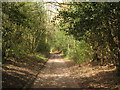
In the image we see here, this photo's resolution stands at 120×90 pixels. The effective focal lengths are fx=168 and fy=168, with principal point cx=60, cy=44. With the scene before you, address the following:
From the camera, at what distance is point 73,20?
31.0 feet

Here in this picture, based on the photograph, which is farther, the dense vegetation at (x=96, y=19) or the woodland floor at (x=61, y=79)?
the woodland floor at (x=61, y=79)

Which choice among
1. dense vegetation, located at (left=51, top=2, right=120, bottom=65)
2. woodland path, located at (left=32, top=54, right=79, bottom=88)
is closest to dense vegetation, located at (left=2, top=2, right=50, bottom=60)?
dense vegetation, located at (left=51, top=2, right=120, bottom=65)

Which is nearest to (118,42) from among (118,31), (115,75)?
(118,31)

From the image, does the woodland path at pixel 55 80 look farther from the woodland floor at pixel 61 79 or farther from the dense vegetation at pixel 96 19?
the dense vegetation at pixel 96 19

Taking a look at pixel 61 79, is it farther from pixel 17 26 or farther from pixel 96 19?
pixel 17 26

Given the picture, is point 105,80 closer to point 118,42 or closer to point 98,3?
point 118,42

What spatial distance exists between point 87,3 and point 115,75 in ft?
17.3

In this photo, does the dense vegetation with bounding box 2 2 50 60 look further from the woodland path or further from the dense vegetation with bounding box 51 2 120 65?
the woodland path

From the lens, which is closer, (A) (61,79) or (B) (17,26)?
(A) (61,79)

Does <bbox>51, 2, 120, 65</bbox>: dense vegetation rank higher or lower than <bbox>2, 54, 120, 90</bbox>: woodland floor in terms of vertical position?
higher

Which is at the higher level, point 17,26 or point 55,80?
point 17,26

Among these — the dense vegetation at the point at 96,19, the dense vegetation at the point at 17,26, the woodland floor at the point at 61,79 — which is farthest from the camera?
the dense vegetation at the point at 17,26

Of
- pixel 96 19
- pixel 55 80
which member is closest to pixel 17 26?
pixel 55 80

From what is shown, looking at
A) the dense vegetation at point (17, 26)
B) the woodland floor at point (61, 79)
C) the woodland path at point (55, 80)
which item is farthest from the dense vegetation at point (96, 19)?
the woodland path at point (55, 80)
